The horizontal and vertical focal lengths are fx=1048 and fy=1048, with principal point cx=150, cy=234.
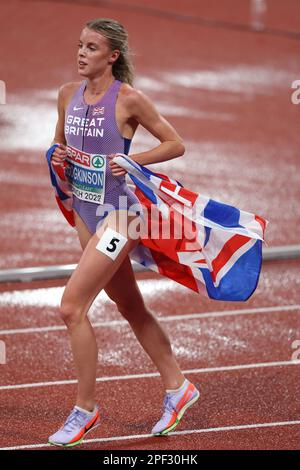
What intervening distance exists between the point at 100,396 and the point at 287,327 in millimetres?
1747

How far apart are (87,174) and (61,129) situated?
39 cm

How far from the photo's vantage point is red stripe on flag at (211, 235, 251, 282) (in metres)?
5.87

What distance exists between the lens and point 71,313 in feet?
18.3

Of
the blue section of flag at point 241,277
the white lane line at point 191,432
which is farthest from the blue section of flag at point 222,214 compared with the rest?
the white lane line at point 191,432

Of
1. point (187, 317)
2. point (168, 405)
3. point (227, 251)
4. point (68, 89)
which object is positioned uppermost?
point (68, 89)

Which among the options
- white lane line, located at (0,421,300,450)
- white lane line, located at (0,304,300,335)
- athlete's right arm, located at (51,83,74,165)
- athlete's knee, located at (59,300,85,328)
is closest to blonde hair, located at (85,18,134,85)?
athlete's right arm, located at (51,83,74,165)

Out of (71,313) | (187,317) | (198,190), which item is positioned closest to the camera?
(71,313)

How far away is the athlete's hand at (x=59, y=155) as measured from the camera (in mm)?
5703

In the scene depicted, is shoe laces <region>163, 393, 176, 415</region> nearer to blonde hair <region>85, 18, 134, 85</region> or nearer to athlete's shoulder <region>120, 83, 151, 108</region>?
athlete's shoulder <region>120, 83, 151, 108</region>

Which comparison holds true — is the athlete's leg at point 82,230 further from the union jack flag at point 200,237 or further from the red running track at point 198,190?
the red running track at point 198,190

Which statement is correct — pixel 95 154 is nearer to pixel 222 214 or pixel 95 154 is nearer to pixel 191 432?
pixel 222 214

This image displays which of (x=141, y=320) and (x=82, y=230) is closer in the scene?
(x=82, y=230)

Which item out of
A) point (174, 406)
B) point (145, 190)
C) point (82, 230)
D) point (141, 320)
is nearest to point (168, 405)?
point (174, 406)

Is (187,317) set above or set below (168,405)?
below
